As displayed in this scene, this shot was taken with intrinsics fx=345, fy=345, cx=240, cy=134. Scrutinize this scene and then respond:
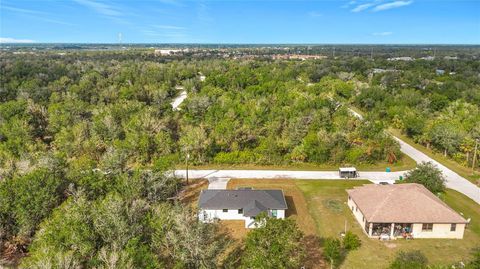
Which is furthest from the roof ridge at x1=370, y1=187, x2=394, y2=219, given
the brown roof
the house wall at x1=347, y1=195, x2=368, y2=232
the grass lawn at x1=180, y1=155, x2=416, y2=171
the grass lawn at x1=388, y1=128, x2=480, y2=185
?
the grass lawn at x1=388, y1=128, x2=480, y2=185

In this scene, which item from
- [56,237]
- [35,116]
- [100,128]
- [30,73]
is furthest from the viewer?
[30,73]

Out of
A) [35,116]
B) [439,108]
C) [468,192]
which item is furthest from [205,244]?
[439,108]

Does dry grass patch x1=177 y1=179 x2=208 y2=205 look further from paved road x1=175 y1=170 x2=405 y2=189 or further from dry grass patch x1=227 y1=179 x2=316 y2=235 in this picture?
dry grass patch x1=227 y1=179 x2=316 y2=235

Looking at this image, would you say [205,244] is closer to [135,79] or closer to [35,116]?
[35,116]

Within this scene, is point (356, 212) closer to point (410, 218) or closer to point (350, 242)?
point (410, 218)

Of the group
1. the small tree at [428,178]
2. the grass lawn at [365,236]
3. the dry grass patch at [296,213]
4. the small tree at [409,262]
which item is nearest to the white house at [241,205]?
the dry grass patch at [296,213]

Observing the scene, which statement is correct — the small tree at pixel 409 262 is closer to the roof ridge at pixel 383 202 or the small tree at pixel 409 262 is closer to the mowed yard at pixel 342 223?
the mowed yard at pixel 342 223

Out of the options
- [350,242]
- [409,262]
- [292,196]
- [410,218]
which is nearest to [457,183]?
[410,218]
